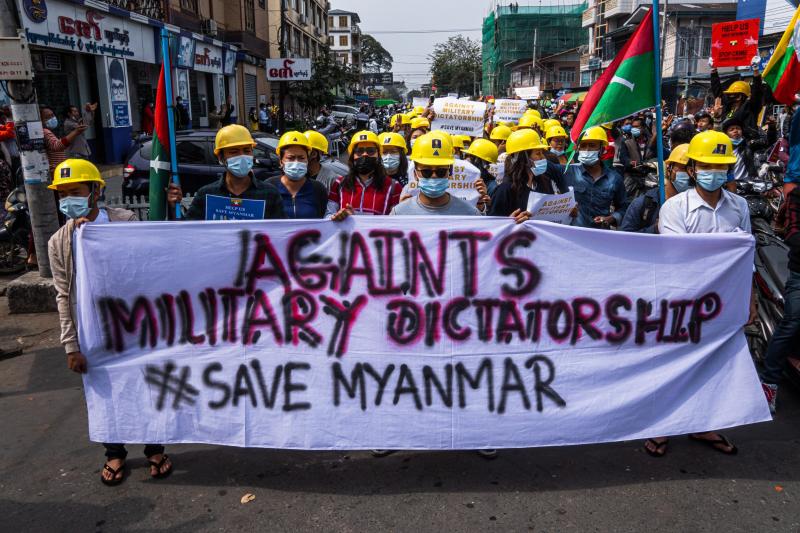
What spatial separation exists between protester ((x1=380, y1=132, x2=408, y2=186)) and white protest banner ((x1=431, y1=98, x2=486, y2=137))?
13.5 ft

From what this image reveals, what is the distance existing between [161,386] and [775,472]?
3295 millimetres

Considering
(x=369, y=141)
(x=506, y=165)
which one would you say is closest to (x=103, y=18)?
(x=369, y=141)

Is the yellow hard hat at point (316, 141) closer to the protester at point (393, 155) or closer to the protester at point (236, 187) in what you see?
the protester at point (393, 155)

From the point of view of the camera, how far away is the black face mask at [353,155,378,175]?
5250 millimetres

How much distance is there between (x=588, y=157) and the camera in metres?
5.59

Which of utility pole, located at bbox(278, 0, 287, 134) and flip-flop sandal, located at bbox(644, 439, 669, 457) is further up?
utility pole, located at bbox(278, 0, 287, 134)

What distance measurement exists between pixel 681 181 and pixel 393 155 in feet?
7.46

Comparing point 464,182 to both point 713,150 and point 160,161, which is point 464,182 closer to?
point 713,150

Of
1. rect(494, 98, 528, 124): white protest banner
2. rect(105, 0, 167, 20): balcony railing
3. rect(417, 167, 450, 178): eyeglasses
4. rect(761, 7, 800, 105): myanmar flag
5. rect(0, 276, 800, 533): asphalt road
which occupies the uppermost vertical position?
rect(105, 0, 167, 20): balcony railing

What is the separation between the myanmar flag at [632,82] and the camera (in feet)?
15.4

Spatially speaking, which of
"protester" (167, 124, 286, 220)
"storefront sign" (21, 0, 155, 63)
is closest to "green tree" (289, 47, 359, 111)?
"storefront sign" (21, 0, 155, 63)

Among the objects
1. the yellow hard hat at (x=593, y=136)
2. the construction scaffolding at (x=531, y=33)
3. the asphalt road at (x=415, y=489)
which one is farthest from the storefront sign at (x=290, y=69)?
the construction scaffolding at (x=531, y=33)

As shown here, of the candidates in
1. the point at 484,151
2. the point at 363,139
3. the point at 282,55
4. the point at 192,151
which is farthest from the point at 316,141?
the point at 282,55

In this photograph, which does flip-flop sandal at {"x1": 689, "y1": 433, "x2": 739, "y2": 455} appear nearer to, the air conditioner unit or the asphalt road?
the asphalt road
